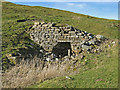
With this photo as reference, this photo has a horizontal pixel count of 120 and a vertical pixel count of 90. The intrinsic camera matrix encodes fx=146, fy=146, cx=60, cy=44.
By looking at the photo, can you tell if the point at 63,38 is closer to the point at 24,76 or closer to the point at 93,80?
the point at 24,76

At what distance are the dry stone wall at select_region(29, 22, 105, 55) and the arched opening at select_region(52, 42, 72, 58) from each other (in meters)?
0.62

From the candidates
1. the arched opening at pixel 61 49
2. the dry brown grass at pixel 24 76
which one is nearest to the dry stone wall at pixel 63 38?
the arched opening at pixel 61 49

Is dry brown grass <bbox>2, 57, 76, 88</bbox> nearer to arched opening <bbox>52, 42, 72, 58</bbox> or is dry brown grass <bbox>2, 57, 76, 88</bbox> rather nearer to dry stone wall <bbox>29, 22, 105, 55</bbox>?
dry stone wall <bbox>29, 22, 105, 55</bbox>

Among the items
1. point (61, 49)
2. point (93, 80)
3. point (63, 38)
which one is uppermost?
point (63, 38)

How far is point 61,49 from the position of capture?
22.6 metres

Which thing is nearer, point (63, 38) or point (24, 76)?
point (24, 76)

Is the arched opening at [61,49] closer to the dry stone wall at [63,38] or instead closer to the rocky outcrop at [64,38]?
the rocky outcrop at [64,38]

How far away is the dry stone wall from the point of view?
68.3ft

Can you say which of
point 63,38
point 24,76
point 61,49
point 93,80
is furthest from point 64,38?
point 93,80

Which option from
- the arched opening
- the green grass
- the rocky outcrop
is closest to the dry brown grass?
the green grass

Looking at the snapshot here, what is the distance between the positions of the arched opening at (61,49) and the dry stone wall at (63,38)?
2.03ft

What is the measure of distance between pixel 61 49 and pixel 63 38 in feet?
6.09

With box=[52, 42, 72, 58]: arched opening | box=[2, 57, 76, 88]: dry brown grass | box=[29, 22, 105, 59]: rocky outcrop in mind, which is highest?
box=[29, 22, 105, 59]: rocky outcrop

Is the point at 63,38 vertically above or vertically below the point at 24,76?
above
